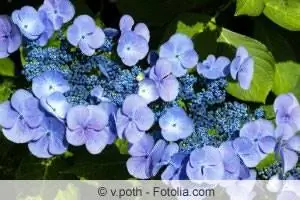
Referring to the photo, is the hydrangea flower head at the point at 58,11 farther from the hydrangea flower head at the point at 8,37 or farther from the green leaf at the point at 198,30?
the green leaf at the point at 198,30

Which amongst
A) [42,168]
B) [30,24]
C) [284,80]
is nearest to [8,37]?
[30,24]

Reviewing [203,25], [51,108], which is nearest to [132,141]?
[51,108]

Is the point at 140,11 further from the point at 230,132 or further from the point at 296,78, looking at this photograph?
the point at 230,132

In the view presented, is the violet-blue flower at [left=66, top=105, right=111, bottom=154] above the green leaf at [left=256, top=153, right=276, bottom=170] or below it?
→ above

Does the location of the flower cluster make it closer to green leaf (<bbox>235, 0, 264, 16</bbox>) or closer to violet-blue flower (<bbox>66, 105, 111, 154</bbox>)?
violet-blue flower (<bbox>66, 105, 111, 154</bbox>)

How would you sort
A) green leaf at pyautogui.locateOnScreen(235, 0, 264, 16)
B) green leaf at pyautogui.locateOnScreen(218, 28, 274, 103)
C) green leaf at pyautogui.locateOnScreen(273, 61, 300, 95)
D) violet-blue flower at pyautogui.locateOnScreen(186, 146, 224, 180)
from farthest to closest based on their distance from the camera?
green leaf at pyautogui.locateOnScreen(273, 61, 300, 95) < green leaf at pyautogui.locateOnScreen(218, 28, 274, 103) < green leaf at pyautogui.locateOnScreen(235, 0, 264, 16) < violet-blue flower at pyautogui.locateOnScreen(186, 146, 224, 180)

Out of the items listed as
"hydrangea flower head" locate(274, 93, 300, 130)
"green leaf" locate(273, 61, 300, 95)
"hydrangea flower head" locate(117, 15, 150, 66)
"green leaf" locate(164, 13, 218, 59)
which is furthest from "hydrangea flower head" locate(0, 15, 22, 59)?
"green leaf" locate(273, 61, 300, 95)
